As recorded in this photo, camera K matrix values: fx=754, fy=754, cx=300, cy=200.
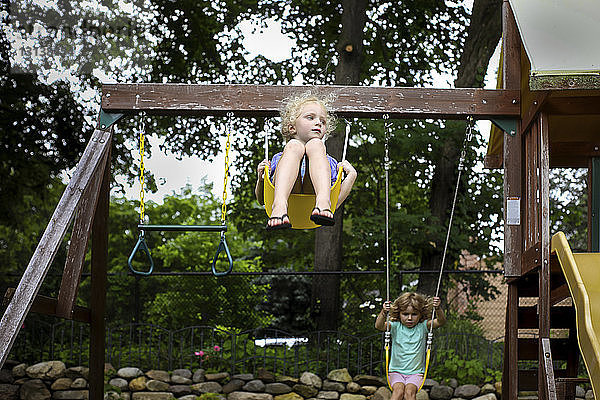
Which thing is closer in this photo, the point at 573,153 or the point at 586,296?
the point at 586,296

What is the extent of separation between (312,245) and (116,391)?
3.77 m

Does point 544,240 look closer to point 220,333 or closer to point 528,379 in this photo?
point 528,379

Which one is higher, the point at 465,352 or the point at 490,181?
the point at 490,181

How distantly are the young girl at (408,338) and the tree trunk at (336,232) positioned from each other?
368cm

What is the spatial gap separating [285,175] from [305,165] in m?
0.26

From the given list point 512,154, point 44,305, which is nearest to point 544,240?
point 512,154

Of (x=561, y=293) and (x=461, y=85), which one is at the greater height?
(x=461, y=85)

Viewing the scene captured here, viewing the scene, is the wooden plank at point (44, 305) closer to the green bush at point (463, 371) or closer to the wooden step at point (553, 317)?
the wooden step at point (553, 317)

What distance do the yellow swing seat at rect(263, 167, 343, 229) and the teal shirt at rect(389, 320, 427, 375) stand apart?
3.86 feet

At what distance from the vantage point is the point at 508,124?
5.03 metres

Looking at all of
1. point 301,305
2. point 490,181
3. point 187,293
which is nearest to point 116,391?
point 187,293

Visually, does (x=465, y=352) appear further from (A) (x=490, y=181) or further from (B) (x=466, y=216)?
(A) (x=490, y=181)

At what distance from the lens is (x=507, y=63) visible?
5.17m

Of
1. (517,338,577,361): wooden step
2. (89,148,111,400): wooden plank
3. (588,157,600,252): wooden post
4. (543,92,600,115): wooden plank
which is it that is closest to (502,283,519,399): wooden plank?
(517,338,577,361): wooden step
